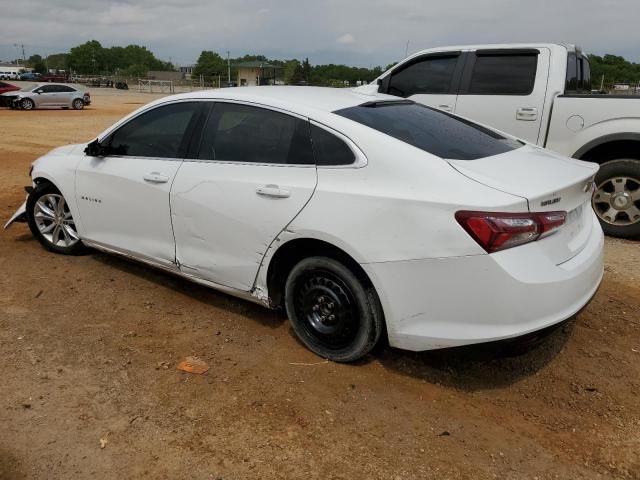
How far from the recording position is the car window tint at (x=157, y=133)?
396cm

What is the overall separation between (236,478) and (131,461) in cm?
52

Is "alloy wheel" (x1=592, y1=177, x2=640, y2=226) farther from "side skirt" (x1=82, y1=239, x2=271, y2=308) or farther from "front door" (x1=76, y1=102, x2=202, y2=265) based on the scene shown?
"front door" (x1=76, y1=102, x2=202, y2=265)

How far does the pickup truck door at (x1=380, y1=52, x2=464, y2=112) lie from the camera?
678cm

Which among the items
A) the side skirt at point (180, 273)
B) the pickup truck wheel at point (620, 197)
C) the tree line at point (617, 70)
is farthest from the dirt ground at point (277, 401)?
the tree line at point (617, 70)

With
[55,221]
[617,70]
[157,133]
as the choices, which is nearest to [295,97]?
[157,133]

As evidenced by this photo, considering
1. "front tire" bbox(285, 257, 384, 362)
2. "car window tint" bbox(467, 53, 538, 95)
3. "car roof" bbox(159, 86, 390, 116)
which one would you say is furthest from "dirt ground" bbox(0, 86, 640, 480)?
"car window tint" bbox(467, 53, 538, 95)

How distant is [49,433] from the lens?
272 cm

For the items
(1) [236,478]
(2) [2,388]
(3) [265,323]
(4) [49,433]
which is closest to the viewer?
(1) [236,478]

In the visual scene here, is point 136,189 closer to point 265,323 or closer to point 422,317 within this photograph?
point 265,323

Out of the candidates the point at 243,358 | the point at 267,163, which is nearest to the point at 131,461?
the point at 243,358

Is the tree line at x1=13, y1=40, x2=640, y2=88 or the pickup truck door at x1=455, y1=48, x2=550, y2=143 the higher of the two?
the tree line at x1=13, y1=40, x2=640, y2=88

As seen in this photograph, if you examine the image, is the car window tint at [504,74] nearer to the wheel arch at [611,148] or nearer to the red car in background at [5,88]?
the wheel arch at [611,148]

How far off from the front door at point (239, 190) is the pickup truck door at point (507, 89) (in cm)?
380

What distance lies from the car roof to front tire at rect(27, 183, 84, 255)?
165 cm
